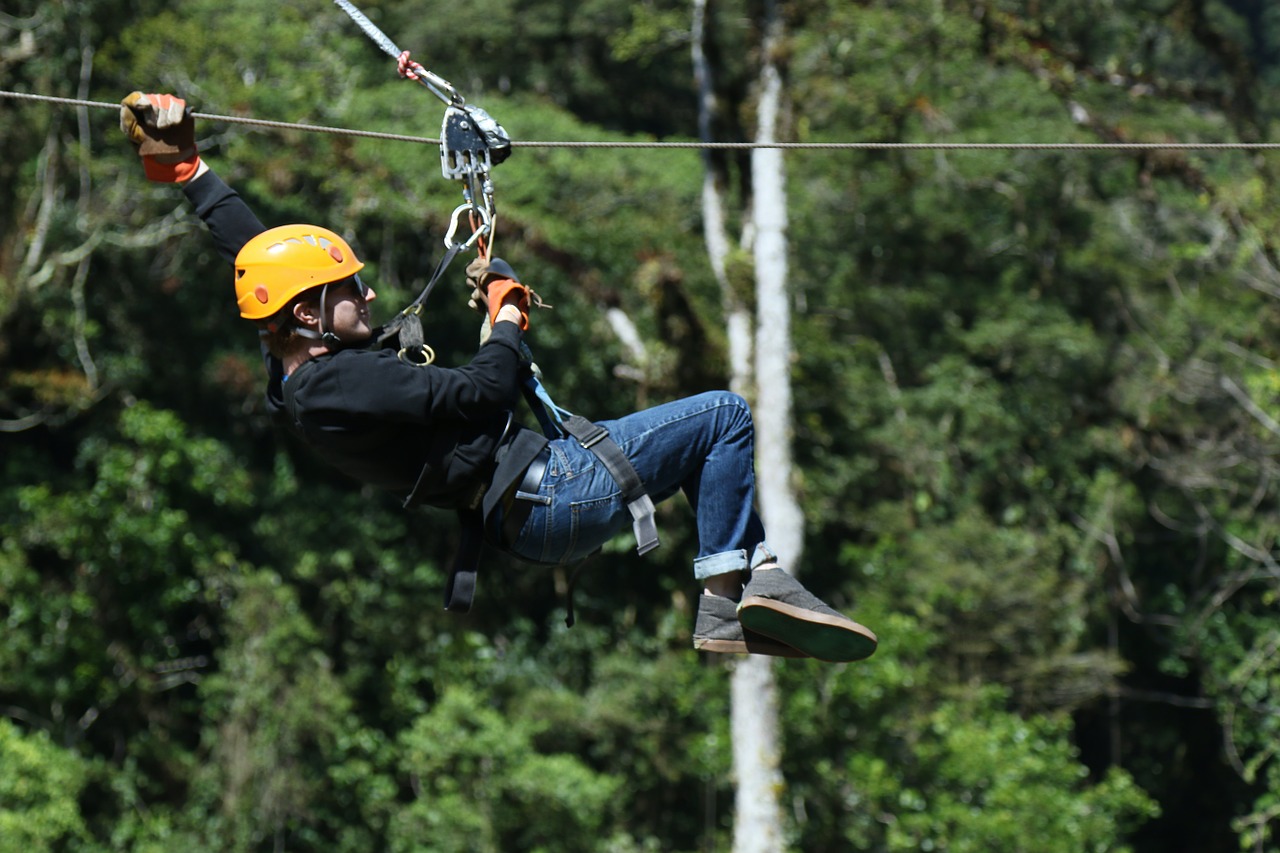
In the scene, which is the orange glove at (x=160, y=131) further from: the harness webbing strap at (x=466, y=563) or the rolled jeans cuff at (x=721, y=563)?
the rolled jeans cuff at (x=721, y=563)

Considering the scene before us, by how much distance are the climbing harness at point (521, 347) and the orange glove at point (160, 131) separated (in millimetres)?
524

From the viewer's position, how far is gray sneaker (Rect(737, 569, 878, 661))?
3.52 metres

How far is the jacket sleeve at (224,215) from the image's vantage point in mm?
3807

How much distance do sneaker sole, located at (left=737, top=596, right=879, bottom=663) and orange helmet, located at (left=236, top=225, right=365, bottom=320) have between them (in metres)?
1.21

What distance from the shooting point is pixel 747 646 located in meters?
3.70

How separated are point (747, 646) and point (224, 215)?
5.52 feet

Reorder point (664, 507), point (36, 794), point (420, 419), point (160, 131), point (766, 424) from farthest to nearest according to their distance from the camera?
1. point (664, 507)
2. point (36, 794)
3. point (766, 424)
4. point (160, 131)
5. point (420, 419)

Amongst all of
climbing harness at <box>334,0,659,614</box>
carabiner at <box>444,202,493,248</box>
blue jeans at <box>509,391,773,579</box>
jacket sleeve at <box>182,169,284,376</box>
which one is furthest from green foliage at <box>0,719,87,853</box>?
blue jeans at <box>509,391,773,579</box>

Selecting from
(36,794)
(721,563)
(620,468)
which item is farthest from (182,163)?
(36,794)

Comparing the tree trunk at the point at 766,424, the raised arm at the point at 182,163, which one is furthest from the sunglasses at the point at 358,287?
the tree trunk at the point at 766,424

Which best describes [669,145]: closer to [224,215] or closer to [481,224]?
[481,224]

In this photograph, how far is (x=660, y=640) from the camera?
13.0 metres

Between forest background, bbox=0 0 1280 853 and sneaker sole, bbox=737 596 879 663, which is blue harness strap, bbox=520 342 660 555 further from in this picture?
forest background, bbox=0 0 1280 853

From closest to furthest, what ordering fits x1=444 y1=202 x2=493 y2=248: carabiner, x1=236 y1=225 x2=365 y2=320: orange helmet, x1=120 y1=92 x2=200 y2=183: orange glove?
x1=236 y1=225 x2=365 y2=320: orange helmet < x1=120 y1=92 x2=200 y2=183: orange glove < x1=444 y1=202 x2=493 y2=248: carabiner
